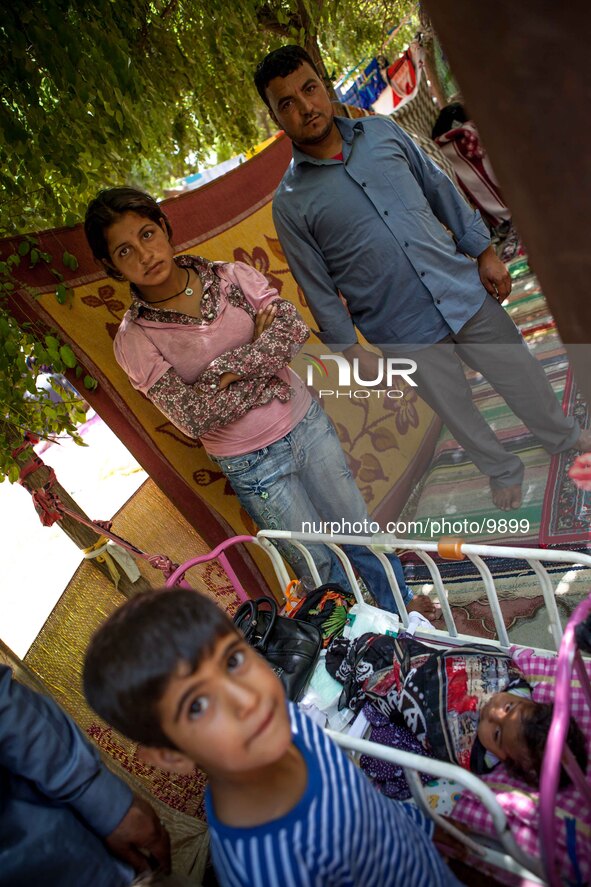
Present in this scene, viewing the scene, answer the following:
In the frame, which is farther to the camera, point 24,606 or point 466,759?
point 24,606

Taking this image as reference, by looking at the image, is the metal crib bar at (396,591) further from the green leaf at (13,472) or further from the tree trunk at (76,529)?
the green leaf at (13,472)

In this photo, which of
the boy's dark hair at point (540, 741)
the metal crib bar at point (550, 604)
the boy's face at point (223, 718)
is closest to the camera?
the boy's face at point (223, 718)

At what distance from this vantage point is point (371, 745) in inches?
51.6

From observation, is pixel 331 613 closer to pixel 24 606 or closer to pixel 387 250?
pixel 387 250

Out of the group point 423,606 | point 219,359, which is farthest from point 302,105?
point 423,606

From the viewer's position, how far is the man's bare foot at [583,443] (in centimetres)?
310

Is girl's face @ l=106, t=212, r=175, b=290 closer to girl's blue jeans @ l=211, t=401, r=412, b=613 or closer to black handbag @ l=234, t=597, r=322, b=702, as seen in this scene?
girl's blue jeans @ l=211, t=401, r=412, b=613

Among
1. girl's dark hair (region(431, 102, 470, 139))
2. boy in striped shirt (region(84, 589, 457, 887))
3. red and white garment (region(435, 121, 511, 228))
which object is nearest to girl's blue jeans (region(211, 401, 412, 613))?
boy in striped shirt (region(84, 589, 457, 887))

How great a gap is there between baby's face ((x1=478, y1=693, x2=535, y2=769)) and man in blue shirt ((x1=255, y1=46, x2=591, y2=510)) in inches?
60.9

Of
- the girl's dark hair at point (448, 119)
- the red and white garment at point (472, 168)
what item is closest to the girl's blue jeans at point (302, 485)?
the red and white garment at point (472, 168)

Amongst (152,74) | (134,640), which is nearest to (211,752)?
(134,640)

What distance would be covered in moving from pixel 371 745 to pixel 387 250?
6.00 ft

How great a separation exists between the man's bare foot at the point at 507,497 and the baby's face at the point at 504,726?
5.77 ft

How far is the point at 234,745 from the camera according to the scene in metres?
1.02
